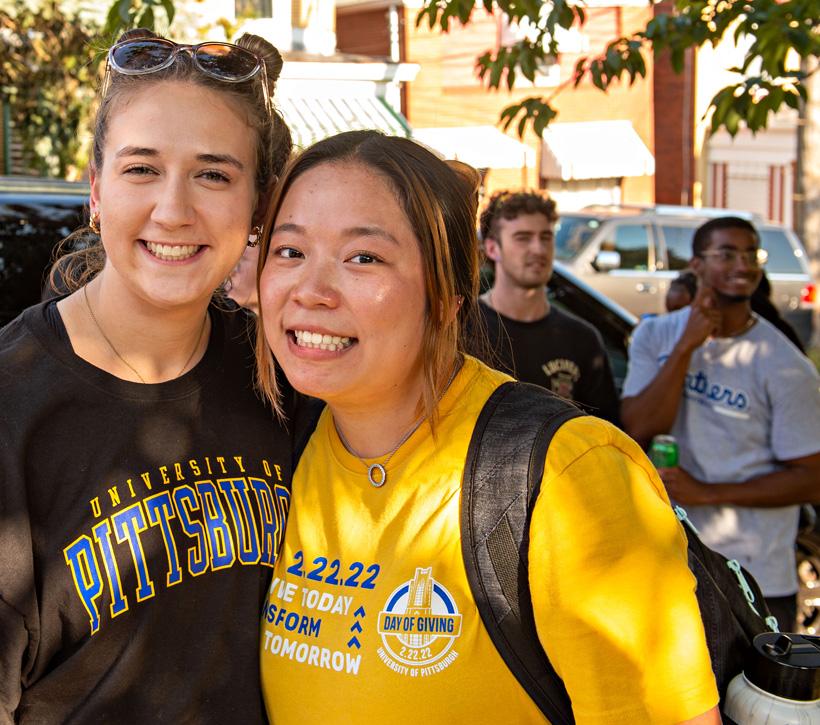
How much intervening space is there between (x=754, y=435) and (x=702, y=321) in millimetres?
495

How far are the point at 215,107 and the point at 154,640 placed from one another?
103 cm

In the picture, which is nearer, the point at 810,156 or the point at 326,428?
the point at 326,428

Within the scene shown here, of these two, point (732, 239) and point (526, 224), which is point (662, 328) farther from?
point (526, 224)

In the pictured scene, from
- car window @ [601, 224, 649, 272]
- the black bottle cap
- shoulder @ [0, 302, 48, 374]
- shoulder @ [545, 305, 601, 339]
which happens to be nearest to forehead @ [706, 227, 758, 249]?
shoulder @ [545, 305, 601, 339]

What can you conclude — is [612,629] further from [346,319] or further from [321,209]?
[321,209]

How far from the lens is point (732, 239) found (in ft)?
14.5

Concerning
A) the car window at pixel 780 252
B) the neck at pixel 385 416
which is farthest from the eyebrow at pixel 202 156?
the car window at pixel 780 252

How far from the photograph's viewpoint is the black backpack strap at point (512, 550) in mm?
1788

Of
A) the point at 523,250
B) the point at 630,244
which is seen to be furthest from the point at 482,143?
the point at 523,250

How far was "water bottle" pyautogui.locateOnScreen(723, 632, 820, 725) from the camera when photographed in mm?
1816

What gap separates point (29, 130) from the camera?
35.8ft

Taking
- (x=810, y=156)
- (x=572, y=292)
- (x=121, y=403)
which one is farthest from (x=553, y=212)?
(x=810, y=156)

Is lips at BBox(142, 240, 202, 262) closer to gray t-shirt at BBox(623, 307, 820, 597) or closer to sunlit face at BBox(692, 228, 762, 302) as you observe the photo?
gray t-shirt at BBox(623, 307, 820, 597)

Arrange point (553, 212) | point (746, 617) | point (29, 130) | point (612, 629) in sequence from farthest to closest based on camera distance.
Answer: point (29, 130)
point (553, 212)
point (746, 617)
point (612, 629)
